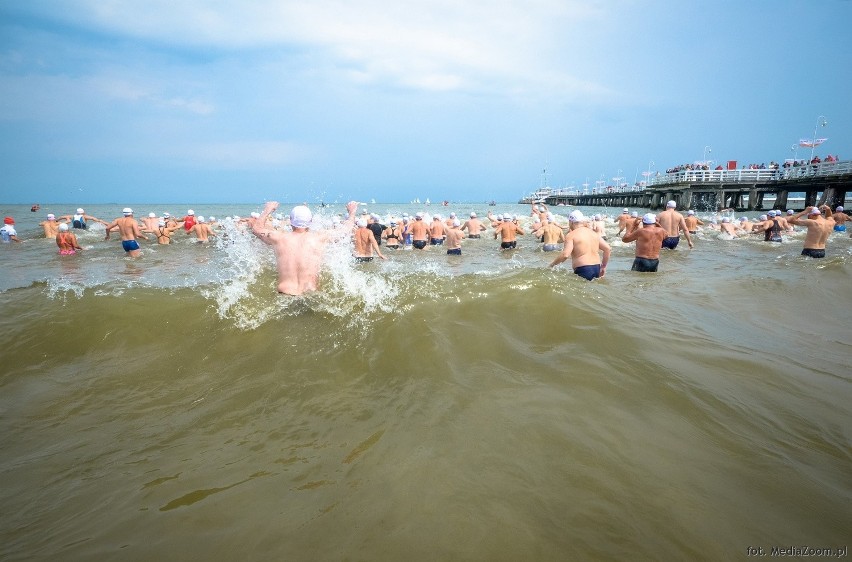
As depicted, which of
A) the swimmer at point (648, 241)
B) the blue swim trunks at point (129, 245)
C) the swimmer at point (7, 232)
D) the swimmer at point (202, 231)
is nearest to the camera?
the swimmer at point (648, 241)

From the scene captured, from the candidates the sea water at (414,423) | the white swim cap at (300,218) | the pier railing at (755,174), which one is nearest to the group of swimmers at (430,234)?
the white swim cap at (300,218)

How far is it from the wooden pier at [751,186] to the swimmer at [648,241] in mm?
25929

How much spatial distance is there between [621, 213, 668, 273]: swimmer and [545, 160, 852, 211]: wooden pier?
25.9m

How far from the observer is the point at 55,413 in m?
3.10

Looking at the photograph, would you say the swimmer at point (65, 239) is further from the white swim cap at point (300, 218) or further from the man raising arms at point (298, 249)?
the white swim cap at point (300, 218)

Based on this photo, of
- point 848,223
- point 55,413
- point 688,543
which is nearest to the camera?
point 688,543

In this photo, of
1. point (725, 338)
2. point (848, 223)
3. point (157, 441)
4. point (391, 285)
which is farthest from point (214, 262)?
point (848, 223)

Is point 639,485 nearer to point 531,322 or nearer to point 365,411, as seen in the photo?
point 365,411

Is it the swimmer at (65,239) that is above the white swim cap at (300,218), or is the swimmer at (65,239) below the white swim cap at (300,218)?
below

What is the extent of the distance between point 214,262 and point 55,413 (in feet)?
33.2

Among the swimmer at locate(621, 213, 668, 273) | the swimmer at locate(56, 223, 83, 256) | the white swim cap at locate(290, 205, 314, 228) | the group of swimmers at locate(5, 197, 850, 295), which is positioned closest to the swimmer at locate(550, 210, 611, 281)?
the group of swimmers at locate(5, 197, 850, 295)

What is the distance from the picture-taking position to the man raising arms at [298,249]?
4.78 m

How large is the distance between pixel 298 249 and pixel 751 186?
4016cm

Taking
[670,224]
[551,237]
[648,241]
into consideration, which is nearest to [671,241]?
[670,224]
